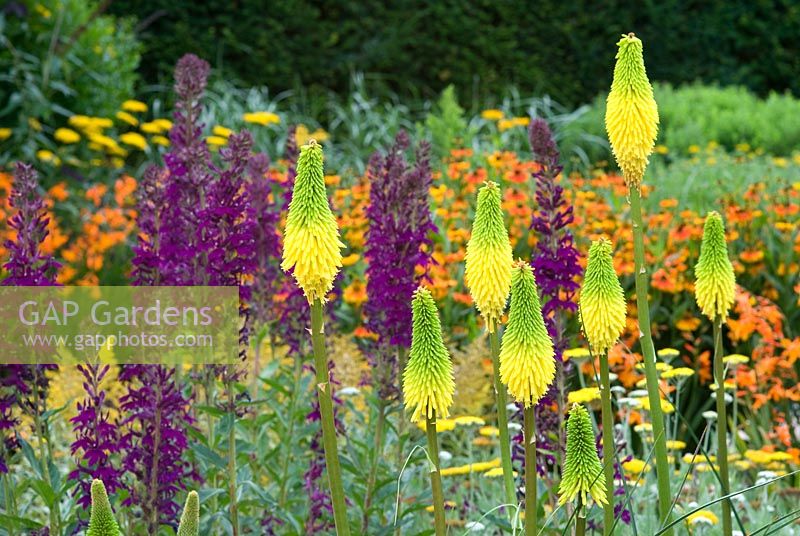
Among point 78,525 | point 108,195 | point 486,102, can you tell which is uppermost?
point 486,102

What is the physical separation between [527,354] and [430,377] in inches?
6.8

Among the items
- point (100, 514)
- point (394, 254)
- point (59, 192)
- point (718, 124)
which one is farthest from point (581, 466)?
point (718, 124)

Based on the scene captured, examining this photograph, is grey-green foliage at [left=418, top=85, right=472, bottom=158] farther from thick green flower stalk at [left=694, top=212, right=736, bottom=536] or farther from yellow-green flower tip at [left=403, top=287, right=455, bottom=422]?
yellow-green flower tip at [left=403, top=287, right=455, bottom=422]

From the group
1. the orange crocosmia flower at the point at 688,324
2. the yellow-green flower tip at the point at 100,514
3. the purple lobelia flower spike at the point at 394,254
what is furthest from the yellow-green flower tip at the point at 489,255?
the orange crocosmia flower at the point at 688,324

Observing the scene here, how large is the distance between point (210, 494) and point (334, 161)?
7.41 metres

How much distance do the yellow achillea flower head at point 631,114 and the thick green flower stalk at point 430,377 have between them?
0.56 metres

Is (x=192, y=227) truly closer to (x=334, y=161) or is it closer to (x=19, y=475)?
(x=19, y=475)

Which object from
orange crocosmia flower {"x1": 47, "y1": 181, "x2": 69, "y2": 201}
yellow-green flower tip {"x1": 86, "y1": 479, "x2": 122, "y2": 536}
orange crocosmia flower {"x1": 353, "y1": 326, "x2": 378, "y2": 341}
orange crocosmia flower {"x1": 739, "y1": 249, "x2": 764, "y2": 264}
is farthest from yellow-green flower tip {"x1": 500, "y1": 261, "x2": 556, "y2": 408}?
orange crocosmia flower {"x1": 47, "y1": 181, "x2": 69, "y2": 201}

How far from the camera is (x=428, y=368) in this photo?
1905 mm

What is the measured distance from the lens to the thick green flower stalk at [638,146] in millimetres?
2149

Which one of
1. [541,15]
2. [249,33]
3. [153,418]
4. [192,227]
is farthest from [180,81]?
[541,15]

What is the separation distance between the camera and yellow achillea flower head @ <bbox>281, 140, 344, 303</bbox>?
1881 mm

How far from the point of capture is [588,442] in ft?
6.29

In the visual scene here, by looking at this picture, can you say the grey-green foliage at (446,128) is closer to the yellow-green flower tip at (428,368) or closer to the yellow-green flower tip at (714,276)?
the yellow-green flower tip at (714,276)
